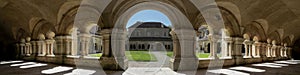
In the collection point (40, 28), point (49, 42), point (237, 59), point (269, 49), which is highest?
point (40, 28)

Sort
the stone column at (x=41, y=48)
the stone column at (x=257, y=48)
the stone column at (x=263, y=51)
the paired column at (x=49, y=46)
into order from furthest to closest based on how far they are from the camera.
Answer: the stone column at (x=263, y=51) < the stone column at (x=257, y=48) < the stone column at (x=41, y=48) < the paired column at (x=49, y=46)

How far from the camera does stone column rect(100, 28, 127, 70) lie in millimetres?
7145

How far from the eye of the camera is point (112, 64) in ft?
23.5

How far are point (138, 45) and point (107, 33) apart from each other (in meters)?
27.5

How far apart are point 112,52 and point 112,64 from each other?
38 cm

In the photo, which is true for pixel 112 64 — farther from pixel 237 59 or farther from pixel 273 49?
pixel 273 49

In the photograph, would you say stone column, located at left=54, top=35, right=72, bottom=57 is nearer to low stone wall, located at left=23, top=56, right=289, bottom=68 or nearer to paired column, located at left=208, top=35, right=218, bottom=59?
low stone wall, located at left=23, top=56, right=289, bottom=68

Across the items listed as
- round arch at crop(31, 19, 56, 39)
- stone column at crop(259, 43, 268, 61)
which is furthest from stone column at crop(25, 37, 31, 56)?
stone column at crop(259, 43, 268, 61)

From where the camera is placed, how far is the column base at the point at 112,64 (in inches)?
280

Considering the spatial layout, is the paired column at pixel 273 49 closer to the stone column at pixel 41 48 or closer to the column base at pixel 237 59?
the column base at pixel 237 59

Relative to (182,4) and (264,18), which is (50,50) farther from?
(264,18)

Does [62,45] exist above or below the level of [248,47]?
above

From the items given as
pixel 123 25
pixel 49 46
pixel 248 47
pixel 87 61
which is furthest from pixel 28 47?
pixel 248 47

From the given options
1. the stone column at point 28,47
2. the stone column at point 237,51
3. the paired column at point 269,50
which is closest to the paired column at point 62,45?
the stone column at point 28,47
